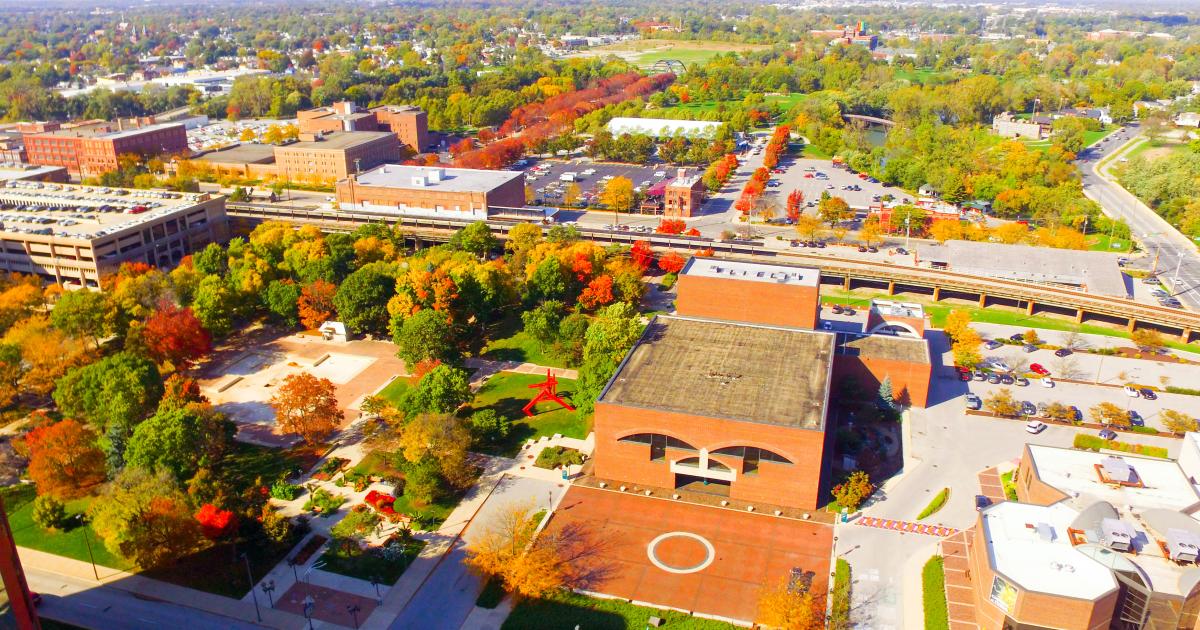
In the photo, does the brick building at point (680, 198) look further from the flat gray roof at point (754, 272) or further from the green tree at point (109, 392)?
the green tree at point (109, 392)

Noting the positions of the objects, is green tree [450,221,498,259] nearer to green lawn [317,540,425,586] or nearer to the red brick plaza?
the red brick plaza

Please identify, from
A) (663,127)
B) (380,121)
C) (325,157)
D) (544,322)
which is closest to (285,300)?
(544,322)

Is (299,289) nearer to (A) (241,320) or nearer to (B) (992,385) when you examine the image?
(A) (241,320)

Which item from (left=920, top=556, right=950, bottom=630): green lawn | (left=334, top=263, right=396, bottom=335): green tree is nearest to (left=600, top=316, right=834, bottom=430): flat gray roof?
(left=920, top=556, right=950, bottom=630): green lawn

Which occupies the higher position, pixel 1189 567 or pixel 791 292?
pixel 791 292

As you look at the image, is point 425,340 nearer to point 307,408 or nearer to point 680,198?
point 307,408

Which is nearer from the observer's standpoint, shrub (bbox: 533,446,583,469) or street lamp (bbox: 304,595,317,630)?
street lamp (bbox: 304,595,317,630)

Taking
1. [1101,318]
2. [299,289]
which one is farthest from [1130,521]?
[299,289]
